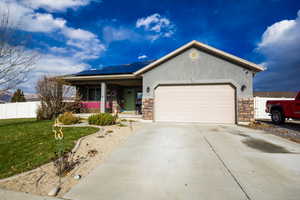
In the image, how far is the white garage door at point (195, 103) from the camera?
9.70 metres

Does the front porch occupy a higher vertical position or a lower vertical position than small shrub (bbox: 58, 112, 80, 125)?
higher

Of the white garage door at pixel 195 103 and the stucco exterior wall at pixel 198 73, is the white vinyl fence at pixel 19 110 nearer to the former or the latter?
the stucco exterior wall at pixel 198 73

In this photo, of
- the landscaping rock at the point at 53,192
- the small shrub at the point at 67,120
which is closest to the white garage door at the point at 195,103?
the small shrub at the point at 67,120

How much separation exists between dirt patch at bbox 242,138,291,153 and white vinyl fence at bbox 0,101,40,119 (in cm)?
1933

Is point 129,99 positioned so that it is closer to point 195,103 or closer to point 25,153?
point 195,103

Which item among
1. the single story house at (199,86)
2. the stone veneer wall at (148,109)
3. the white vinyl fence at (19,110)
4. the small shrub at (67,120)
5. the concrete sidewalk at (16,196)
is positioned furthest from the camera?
the white vinyl fence at (19,110)

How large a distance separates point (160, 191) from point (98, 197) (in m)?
1.09

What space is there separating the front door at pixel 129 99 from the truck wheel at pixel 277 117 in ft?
39.7

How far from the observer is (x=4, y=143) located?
17.3 ft

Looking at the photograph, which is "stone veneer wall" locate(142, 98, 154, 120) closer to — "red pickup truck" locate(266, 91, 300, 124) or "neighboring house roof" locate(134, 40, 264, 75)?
"neighboring house roof" locate(134, 40, 264, 75)

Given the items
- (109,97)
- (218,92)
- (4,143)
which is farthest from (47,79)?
(218,92)

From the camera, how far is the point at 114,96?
1556cm

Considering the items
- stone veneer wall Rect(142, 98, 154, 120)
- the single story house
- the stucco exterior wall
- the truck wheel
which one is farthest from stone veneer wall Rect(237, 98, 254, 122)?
stone veneer wall Rect(142, 98, 154, 120)

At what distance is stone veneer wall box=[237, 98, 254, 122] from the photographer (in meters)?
9.33
